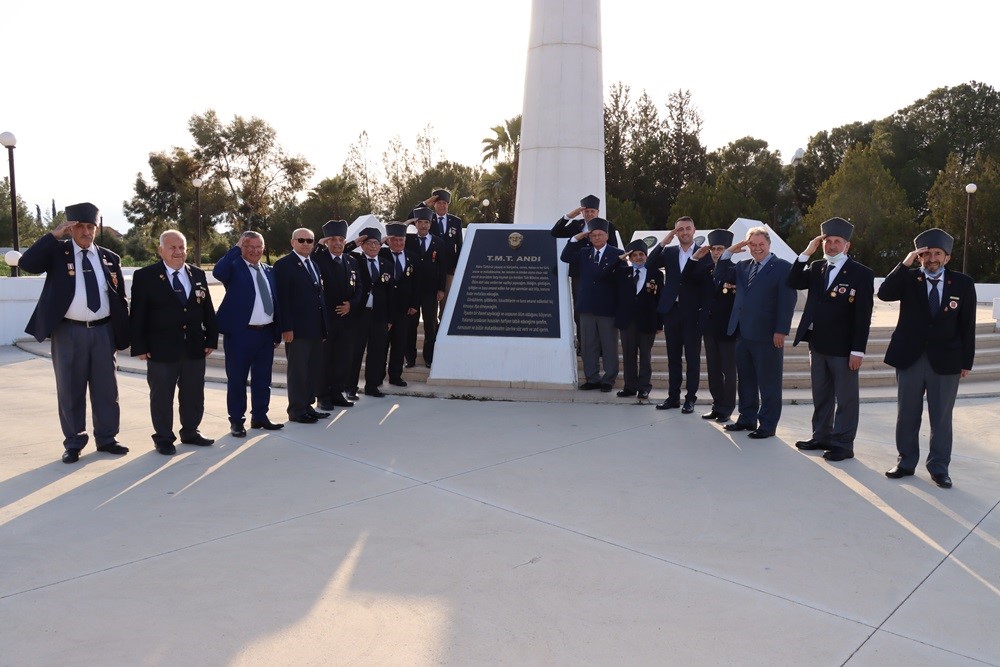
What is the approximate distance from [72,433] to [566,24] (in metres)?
7.74

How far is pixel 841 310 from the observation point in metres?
5.73

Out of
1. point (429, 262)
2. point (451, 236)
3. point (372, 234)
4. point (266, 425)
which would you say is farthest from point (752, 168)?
point (266, 425)

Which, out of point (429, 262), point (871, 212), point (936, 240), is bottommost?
point (429, 262)

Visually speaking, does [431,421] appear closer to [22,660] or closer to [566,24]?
[22,660]

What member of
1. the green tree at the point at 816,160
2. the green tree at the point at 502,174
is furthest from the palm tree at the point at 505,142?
the green tree at the point at 816,160

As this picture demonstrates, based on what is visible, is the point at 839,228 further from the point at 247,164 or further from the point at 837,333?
the point at 247,164

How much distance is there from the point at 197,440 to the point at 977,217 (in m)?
29.6

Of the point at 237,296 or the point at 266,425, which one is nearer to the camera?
the point at 237,296

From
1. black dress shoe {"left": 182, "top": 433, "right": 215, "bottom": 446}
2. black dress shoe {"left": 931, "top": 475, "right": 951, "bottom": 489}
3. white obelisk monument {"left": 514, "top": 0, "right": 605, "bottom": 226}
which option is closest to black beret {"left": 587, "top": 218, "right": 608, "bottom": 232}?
white obelisk monument {"left": 514, "top": 0, "right": 605, "bottom": 226}

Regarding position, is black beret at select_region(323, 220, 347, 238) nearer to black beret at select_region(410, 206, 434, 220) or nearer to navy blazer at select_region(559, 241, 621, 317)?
black beret at select_region(410, 206, 434, 220)

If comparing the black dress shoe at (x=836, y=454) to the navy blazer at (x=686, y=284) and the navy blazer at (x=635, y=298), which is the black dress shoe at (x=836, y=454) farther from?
the navy blazer at (x=635, y=298)

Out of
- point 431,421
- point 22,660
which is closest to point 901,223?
point 431,421

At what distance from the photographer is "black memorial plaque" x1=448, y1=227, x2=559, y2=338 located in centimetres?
870

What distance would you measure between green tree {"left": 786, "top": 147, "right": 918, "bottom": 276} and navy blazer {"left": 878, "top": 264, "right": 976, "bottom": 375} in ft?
83.1
